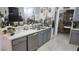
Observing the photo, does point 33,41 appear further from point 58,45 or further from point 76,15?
point 76,15

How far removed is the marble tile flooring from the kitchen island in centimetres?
A: 7

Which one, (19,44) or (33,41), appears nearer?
(19,44)

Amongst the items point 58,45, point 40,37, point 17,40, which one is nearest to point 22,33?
point 17,40

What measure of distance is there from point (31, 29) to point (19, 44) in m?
0.28

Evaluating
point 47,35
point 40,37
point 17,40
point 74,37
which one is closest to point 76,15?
point 74,37

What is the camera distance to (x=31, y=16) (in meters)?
1.36

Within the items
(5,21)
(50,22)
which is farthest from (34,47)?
(5,21)

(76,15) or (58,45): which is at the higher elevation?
(76,15)

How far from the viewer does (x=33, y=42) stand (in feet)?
4.67

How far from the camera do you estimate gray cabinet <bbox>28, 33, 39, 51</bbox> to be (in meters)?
1.39

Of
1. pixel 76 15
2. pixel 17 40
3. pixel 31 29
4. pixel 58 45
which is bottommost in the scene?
pixel 58 45

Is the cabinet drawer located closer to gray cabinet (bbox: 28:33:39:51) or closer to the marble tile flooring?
gray cabinet (bbox: 28:33:39:51)

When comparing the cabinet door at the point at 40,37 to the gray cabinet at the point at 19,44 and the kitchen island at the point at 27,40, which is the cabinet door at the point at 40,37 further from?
the gray cabinet at the point at 19,44
